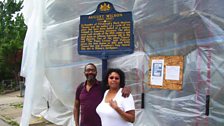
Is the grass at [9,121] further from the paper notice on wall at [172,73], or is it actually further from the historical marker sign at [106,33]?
the paper notice on wall at [172,73]

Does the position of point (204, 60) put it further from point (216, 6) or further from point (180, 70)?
point (216, 6)

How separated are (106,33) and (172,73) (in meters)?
1.46

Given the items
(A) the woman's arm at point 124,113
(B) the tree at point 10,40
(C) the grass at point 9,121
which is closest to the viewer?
(A) the woman's arm at point 124,113

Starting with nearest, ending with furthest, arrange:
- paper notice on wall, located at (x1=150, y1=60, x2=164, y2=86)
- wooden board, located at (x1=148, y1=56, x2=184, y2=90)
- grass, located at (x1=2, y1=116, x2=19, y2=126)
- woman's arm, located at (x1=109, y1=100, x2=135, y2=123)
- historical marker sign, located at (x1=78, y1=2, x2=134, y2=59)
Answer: woman's arm, located at (x1=109, y1=100, x2=135, y2=123) → wooden board, located at (x1=148, y1=56, x2=184, y2=90) → paper notice on wall, located at (x1=150, y1=60, x2=164, y2=86) → historical marker sign, located at (x1=78, y1=2, x2=134, y2=59) → grass, located at (x1=2, y1=116, x2=19, y2=126)

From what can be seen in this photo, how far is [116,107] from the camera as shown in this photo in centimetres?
332

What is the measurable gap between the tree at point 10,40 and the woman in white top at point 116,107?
17822 millimetres

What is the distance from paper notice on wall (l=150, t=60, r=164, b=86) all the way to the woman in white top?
1592 millimetres

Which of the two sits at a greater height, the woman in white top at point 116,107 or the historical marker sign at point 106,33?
the historical marker sign at point 106,33

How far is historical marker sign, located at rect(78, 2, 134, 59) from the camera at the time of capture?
18.1 ft

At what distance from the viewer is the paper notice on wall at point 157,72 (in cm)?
505

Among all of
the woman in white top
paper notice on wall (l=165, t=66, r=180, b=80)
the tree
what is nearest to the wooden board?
paper notice on wall (l=165, t=66, r=180, b=80)

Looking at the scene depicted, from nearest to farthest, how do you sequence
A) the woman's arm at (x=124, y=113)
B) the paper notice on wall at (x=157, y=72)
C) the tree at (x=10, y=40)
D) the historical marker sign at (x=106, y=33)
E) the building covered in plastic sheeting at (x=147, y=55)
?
the woman's arm at (x=124, y=113) < the building covered in plastic sheeting at (x=147, y=55) < the paper notice on wall at (x=157, y=72) < the historical marker sign at (x=106, y=33) < the tree at (x=10, y=40)

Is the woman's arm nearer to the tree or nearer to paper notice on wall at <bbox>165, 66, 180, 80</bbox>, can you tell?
paper notice on wall at <bbox>165, 66, 180, 80</bbox>

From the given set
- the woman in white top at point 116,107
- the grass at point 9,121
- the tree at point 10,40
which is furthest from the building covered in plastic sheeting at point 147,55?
the tree at point 10,40
